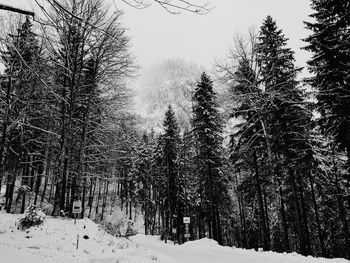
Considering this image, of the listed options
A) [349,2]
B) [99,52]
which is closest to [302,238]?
[349,2]

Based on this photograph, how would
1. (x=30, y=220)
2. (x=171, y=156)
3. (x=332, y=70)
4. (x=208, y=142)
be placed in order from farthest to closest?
(x=171, y=156), (x=208, y=142), (x=332, y=70), (x=30, y=220)

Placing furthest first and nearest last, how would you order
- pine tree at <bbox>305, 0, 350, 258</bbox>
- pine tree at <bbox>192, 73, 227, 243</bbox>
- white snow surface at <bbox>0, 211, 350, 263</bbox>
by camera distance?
pine tree at <bbox>192, 73, 227, 243</bbox>, pine tree at <bbox>305, 0, 350, 258</bbox>, white snow surface at <bbox>0, 211, 350, 263</bbox>

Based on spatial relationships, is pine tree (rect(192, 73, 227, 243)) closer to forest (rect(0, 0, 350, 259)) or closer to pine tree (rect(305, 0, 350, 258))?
forest (rect(0, 0, 350, 259))

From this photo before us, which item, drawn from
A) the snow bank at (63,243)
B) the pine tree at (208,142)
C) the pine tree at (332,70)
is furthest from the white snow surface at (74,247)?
the pine tree at (208,142)

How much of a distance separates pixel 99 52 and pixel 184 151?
20.2 m

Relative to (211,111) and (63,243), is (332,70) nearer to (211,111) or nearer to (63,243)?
(211,111)

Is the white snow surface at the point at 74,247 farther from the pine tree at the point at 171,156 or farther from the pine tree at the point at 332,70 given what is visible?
the pine tree at the point at 171,156

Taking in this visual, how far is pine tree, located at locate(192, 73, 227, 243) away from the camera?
25219 mm

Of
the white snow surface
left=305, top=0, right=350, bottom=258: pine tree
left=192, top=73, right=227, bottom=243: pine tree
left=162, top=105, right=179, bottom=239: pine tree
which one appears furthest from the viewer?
left=162, top=105, right=179, bottom=239: pine tree

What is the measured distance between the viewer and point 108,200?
56.3m

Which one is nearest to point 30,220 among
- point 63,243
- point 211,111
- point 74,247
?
point 63,243

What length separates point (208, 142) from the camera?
2533 cm

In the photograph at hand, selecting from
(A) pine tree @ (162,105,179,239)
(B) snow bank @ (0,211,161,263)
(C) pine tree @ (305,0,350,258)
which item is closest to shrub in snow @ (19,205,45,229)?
(B) snow bank @ (0,211,161,263)

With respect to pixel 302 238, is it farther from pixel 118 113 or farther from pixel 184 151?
pixel 184 151
